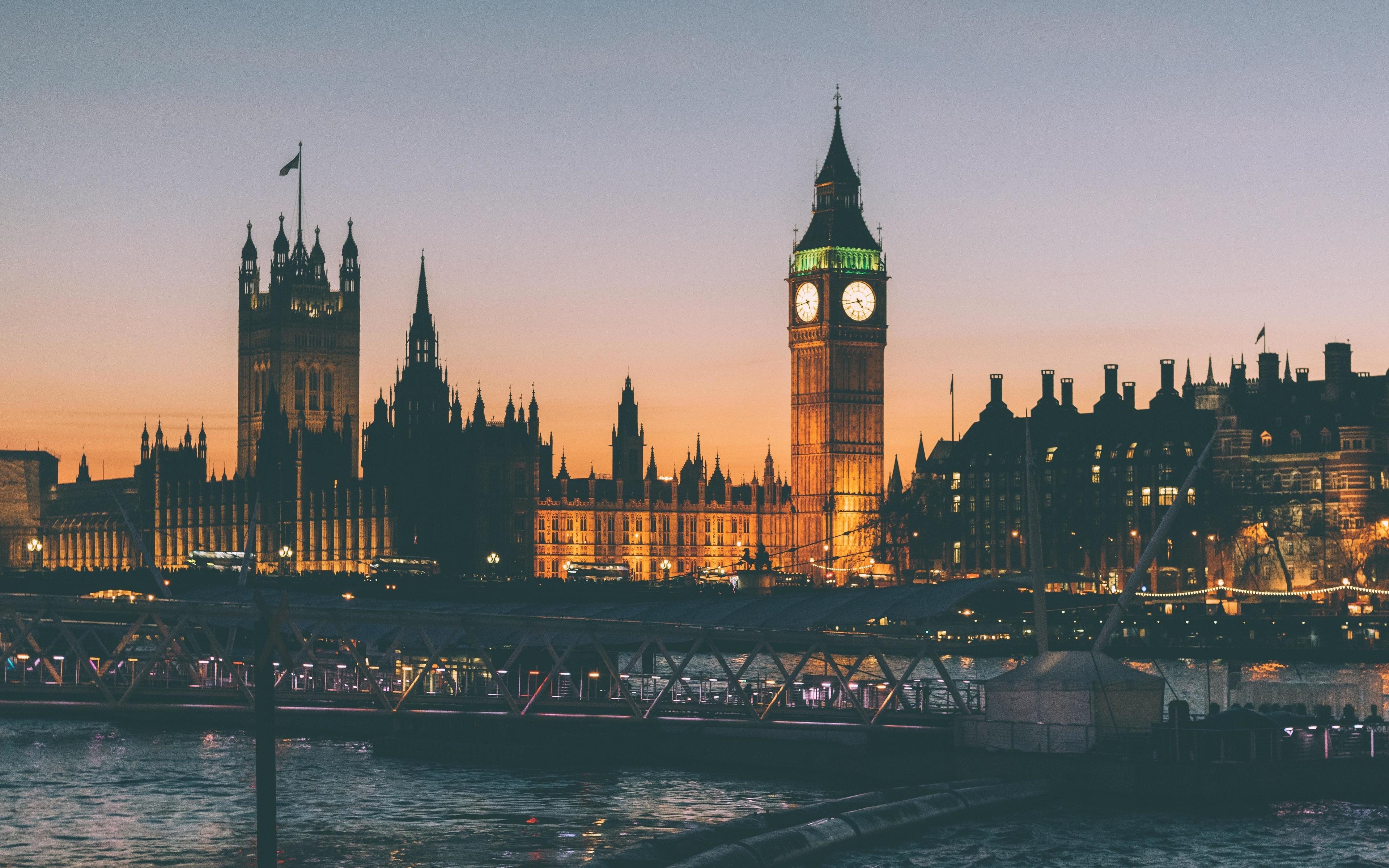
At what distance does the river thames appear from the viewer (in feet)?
145

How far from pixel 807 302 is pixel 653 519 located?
2270cm

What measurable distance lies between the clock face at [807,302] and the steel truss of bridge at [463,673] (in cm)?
10260

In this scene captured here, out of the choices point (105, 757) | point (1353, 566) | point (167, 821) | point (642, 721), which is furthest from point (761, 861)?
point (1353, 566)

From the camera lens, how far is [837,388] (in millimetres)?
185500

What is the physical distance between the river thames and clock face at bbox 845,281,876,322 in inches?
4827

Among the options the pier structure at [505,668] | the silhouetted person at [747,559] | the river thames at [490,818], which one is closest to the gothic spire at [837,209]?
the silhouetted person at [747,559]

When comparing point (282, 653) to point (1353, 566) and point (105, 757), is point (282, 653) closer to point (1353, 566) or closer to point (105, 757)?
point (105, 757)

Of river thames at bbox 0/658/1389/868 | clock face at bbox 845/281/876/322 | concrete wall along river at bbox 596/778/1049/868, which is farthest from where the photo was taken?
clock face at bbox 845/281/876/322

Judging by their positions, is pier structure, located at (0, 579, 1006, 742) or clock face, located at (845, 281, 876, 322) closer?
pier structure, located at (0, 579, 1006, 742)

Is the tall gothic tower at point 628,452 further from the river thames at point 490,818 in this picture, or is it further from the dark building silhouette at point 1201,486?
the river thames at point 490,818

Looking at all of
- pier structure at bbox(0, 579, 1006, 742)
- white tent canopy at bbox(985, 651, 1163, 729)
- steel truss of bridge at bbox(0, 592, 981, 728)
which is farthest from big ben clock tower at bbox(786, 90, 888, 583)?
white tent canopy at bbox(985, 651, 1163, 729)

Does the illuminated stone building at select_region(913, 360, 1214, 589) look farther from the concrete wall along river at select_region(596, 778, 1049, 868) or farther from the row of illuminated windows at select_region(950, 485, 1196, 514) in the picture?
the concrete wall along river at select_region(596, 778, 1049, 868)

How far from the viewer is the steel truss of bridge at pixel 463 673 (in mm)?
48438

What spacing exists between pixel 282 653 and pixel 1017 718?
23199 millimetres
